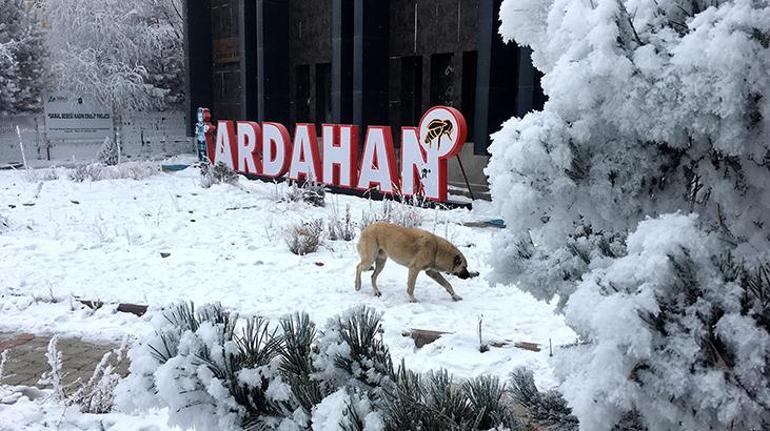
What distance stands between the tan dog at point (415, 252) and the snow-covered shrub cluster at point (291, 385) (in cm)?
351

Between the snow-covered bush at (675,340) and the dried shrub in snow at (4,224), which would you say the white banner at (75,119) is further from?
the snow-covered bush at (675,340)

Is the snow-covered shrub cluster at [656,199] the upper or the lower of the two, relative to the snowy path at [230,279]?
upper

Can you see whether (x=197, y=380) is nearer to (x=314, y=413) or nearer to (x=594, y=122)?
(x=314, y=413)

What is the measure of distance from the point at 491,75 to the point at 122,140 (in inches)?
772

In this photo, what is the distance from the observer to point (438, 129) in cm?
1155

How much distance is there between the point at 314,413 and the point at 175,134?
91.9ft

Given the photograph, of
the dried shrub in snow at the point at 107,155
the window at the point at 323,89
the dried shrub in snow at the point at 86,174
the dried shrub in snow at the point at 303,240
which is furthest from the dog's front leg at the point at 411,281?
the dried shrub in snow at the point at 107,155

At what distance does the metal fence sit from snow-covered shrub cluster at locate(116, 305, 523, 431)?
2319 cm

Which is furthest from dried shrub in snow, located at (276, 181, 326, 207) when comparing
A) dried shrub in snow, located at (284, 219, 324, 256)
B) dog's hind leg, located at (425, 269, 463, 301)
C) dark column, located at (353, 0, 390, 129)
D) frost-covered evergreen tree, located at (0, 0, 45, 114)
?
frost-covered evergreen tree, located at (0, 0, 45, 114)

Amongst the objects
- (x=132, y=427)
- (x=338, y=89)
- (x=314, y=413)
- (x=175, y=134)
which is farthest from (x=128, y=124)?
(x=314, y=413)

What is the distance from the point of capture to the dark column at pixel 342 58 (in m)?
16.3

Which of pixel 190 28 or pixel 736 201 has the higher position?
pixel 190 28

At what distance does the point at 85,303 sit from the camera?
6.10m

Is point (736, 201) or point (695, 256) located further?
point (736, 201)
